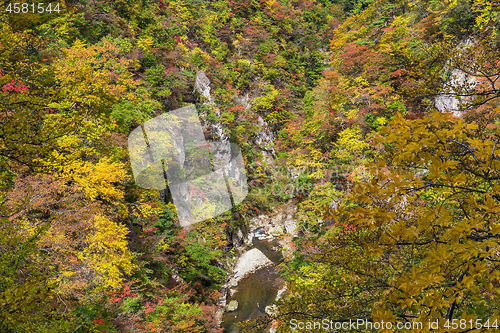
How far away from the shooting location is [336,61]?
14.4 meters

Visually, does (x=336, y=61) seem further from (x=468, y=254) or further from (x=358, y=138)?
(x=468, y=254)

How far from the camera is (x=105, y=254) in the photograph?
578 centimetres

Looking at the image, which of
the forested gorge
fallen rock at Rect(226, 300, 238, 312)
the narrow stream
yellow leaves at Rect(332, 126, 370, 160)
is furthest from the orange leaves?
fallen rock at Rect(226, 300, 238, 312)

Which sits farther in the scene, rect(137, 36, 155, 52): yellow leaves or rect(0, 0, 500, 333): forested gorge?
rect(137, 36, 155, 52): yellow leaves

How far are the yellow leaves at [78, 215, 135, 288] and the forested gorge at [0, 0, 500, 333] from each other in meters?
0.06

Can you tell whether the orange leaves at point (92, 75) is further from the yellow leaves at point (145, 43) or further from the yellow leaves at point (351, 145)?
the yellow leaves at point (351, 145)

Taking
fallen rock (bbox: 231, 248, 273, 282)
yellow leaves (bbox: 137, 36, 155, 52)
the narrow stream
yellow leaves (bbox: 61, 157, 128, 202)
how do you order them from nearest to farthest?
yellow leaves (bbox: 61, 157, 128, 202) < the narrow stream < yellow leaves (bbox: 137, 36, 155, 52) < fallen rock (bbox: 231, 248, 273, 282)

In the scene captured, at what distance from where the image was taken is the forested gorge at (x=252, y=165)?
144 cm

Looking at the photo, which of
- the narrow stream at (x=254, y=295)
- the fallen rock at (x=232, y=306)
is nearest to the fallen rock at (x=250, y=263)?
the narrow stream at (x=254, y=295)

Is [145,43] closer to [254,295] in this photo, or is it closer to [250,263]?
[250,263]

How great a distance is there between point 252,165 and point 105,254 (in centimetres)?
1305

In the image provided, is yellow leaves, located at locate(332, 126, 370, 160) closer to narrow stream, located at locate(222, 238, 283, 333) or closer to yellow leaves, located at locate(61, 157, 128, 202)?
narrow stream, located at locate(222, 238, 283, 333)

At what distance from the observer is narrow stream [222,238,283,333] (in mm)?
9453

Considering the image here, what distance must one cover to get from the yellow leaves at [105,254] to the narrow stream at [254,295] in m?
5.49
